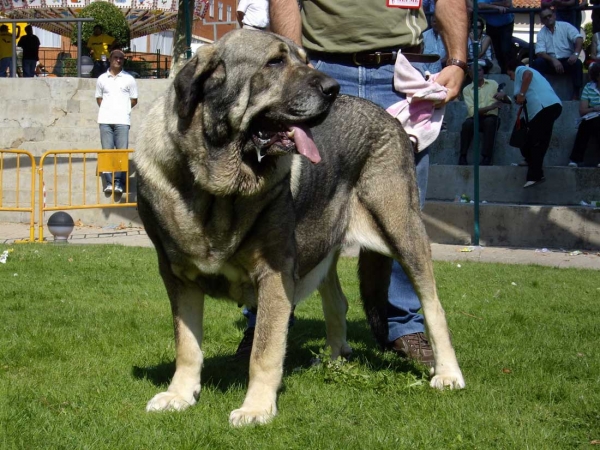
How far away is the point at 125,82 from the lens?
14.5 metres

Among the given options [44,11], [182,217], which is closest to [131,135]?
[182,217]

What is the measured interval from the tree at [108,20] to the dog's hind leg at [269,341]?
28439 mm

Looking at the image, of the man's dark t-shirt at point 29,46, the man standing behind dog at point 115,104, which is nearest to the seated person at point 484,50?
the man standing behind dog at point 115,104

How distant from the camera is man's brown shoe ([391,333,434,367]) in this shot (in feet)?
16.7

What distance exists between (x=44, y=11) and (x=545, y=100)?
23.0 metres

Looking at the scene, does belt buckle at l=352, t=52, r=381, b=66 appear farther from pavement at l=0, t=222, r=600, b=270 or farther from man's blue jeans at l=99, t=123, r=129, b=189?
man's blue jeans at l=99, t=123, r=129, b=189

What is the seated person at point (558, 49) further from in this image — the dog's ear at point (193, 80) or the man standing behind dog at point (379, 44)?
the dog's ear at point (193, 80)

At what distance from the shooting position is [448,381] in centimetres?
441

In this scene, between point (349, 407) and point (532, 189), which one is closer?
point (349, 407)

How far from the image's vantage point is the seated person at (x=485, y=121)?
13.4m

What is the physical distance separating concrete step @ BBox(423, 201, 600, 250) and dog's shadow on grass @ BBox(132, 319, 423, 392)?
18.0 ft

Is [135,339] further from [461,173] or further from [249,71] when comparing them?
[461,173]

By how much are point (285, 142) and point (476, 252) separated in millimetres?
7396

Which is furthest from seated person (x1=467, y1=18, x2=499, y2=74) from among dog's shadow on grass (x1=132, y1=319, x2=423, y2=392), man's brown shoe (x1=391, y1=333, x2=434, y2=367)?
man's brown shoe (x1=391, y1=333, x2=434, y2=367)
